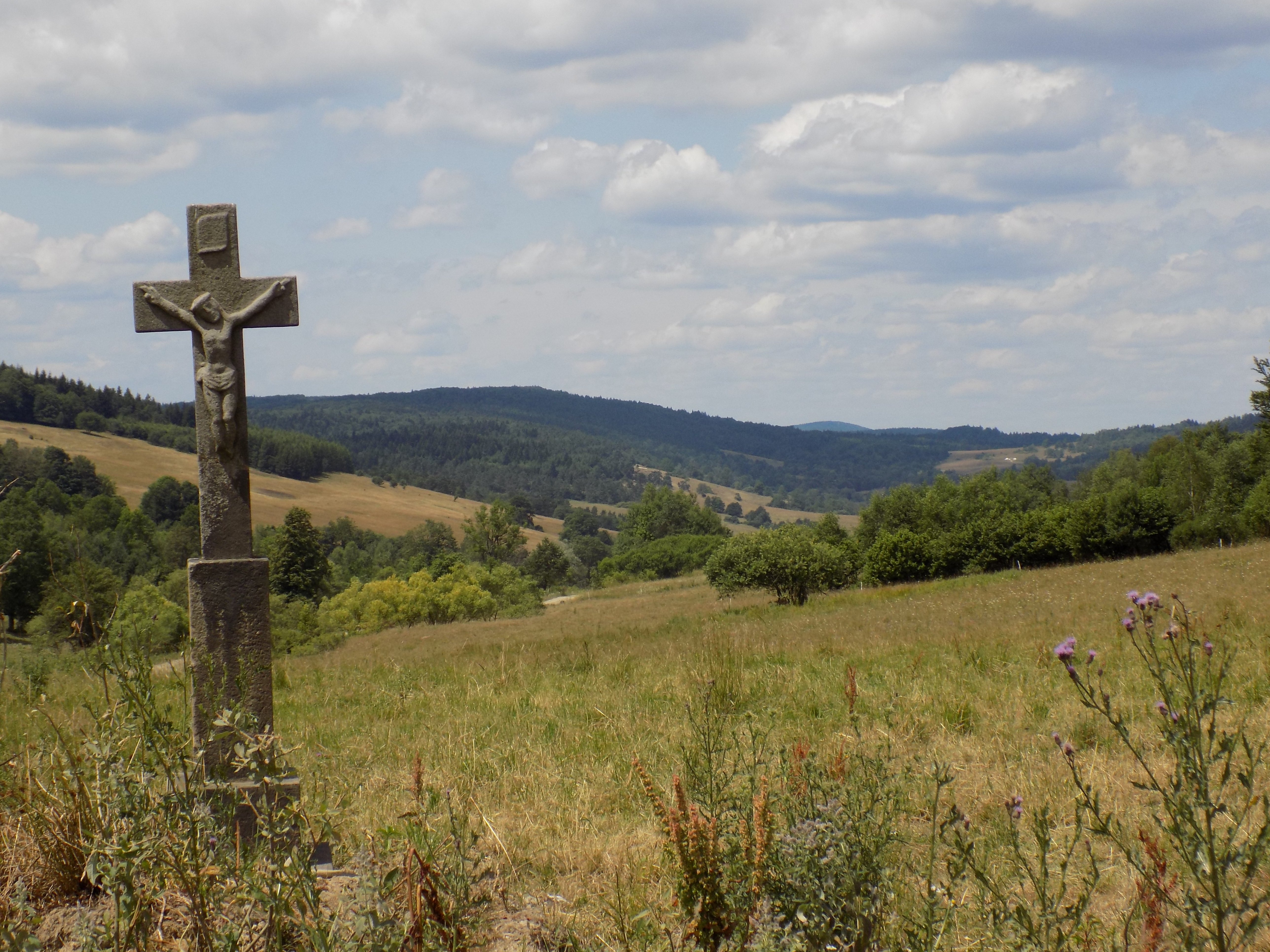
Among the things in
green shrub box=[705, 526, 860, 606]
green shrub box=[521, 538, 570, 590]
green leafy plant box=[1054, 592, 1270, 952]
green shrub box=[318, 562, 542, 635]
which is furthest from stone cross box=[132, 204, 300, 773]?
green shrub box=[521, 538, 570, 590]

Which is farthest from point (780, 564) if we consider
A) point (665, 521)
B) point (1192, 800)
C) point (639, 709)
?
point (665, 521)

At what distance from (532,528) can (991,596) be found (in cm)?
11087

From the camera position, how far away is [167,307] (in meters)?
5.18

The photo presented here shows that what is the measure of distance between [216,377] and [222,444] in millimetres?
369

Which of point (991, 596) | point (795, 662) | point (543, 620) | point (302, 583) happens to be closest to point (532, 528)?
point (302, 583)

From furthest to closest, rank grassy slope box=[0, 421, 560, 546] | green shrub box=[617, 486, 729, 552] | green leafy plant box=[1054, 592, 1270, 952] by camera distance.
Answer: green shrub box=[617, 486, 729, 552] < grassy slope box=[0, 421, 560, 546] < green leafy plant box=[1054, 592, 1270, 952]

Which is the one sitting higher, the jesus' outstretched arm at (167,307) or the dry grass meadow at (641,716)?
the jesus' outstretched arm at (167,307)

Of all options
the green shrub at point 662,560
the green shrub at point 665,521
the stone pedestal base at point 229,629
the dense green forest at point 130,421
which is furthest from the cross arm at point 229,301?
the dense green forest at point 130,421

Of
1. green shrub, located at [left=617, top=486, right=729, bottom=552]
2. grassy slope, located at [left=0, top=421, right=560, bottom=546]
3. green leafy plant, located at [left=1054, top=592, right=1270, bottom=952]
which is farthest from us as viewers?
green shrub, located at [left=617, top=486, right=729, bottom=552]

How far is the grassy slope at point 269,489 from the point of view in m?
103

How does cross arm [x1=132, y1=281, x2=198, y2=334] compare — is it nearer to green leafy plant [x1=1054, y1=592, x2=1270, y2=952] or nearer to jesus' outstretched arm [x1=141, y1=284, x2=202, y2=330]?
jesus' outstretched arm [x1=141, y1=284, x2=202, y2=330]

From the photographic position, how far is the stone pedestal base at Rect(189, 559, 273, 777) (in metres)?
4.77

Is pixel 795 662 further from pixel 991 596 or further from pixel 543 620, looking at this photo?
pixel 543 620

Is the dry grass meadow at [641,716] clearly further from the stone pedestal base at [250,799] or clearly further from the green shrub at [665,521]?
the green shrub at [665,521]
